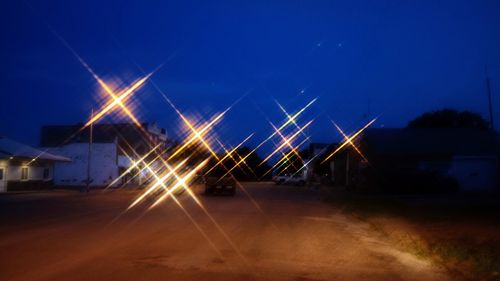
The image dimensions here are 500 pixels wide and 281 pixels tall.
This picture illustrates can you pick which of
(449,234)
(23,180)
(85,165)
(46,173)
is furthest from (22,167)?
(449,234)

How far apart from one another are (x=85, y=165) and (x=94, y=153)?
1.82 meters

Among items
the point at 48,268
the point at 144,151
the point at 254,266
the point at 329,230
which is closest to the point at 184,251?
the point at 254,266

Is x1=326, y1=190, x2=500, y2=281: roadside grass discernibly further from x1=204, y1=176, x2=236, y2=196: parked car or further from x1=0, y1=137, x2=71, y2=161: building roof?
x1=0, y1=137, x2=71, y2=161: building roof

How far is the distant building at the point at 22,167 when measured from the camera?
127 ft

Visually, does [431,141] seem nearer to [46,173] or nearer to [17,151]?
[17,151]

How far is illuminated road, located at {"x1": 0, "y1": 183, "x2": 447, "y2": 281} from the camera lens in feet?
27.0

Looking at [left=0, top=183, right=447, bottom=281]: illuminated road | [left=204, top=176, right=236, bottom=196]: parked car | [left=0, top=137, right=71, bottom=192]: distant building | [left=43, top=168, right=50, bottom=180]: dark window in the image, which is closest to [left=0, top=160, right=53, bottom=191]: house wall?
[left=0, top=137, right=71, bottom=192]: distant building

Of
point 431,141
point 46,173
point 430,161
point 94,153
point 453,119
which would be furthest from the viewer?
point 453,119

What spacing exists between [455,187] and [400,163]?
511 cm

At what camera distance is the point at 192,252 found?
33.8ft

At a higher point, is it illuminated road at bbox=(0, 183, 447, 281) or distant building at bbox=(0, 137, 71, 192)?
distant building at bbox=(0, 137, 71, 192)

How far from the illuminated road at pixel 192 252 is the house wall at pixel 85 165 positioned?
1676 inches

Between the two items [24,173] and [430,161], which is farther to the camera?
[24,173]

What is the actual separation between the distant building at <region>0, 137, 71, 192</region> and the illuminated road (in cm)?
2419
